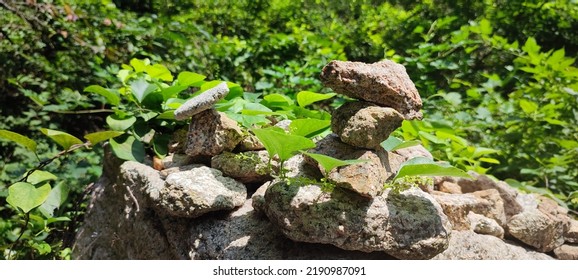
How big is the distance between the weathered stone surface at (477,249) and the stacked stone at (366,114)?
25cm

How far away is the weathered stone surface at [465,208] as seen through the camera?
1310 mm

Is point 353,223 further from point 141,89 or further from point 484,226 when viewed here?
point 141,89

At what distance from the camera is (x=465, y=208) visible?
1.33m

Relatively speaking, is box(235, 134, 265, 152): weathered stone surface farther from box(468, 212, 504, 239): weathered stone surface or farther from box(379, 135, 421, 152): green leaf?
box(468, 212, 504, 239): weathered stone surface

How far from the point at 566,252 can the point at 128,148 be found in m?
1.39

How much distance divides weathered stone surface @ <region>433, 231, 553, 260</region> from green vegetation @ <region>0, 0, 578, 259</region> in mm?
222

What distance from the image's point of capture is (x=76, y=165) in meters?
2.39

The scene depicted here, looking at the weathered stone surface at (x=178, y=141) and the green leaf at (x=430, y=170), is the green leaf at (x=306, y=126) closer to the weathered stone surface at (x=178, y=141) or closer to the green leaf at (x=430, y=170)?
the green leaf at (x=430, y=170)

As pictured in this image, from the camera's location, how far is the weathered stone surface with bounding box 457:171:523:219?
1549mm

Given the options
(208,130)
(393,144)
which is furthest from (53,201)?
(393,144)

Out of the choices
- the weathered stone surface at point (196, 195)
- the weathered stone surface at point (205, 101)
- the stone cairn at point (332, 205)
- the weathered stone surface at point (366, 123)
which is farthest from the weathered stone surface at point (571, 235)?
the weathered stone surface at point (205, 101)

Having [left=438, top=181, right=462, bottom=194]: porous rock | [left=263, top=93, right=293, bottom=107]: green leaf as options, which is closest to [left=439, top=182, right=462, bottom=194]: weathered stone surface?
[left=438, top=181, right=462, bottom=194]: porous rock

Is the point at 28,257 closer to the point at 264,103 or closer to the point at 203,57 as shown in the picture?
the point at 264,103

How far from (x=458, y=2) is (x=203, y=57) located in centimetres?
277
